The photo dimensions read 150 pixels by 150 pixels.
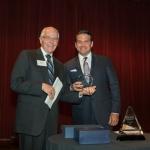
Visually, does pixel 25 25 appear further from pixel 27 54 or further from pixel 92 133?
pixel 92 133

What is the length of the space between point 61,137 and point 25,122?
26.9 inches

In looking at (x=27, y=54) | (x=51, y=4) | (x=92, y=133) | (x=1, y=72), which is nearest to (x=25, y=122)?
(x=27, y=54)

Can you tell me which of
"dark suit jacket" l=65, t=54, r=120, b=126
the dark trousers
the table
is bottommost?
the dark trousers

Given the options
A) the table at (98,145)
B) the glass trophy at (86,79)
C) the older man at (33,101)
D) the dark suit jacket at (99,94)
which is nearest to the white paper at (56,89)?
the older man at (33,101)

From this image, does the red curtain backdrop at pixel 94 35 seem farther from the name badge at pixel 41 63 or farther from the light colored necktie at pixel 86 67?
the name badge at pixel 41 63

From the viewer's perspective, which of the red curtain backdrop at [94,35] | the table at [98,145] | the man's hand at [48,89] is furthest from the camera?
the red curtain backdrop at [94,35]

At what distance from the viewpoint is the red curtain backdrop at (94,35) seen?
653 cm

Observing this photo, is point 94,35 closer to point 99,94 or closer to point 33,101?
point 99,94

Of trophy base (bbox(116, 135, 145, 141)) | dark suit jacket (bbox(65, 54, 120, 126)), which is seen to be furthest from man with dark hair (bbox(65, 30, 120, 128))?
trophy base (bbox(116, 135, 145, 141))

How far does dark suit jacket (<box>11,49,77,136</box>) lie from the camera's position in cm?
273

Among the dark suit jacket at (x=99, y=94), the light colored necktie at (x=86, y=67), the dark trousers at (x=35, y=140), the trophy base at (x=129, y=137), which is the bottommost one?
the dark trousers at (x=35, y=140)

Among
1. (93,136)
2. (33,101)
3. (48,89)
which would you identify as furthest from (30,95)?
(93,136)

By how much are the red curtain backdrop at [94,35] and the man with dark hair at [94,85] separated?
3.32 metres

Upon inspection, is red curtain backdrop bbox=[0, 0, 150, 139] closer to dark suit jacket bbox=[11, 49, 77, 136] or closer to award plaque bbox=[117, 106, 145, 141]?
dark suit jacket bbox=[11, 49, 77, 136]
